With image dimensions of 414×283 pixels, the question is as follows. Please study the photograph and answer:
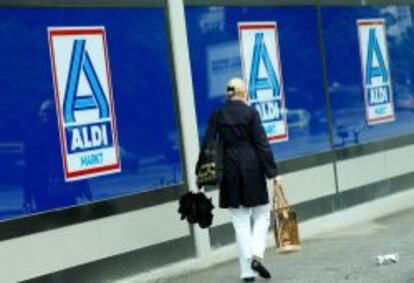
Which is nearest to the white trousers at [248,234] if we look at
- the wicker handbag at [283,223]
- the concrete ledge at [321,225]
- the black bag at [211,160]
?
the black bag at [211,160]

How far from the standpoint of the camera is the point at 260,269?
927cm

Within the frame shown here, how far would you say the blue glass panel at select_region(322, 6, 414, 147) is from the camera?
13.3 m

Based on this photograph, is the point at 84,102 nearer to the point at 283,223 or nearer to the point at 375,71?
the point at 283,223

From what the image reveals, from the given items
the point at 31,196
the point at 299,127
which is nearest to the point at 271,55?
the point at 299,127

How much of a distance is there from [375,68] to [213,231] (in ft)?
15.1

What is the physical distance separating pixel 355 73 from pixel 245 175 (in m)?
5.09

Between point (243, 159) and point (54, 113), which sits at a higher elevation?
point (54, 113)

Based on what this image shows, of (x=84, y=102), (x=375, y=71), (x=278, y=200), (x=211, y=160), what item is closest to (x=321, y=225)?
(x=278, y=200)

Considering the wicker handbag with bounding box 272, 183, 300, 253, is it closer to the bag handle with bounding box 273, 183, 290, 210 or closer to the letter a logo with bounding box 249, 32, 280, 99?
the bag handle with bounding box 273, 183, 290, 210

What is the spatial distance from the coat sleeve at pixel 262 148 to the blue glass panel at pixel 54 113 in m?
1.21

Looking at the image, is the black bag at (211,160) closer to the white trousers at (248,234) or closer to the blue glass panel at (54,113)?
the white trousers at (248,234)

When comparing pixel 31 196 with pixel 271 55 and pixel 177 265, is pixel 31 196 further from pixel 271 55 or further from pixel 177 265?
pixel 271 55

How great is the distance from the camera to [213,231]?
1071 centimetres

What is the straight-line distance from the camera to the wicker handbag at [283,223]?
10211mm
